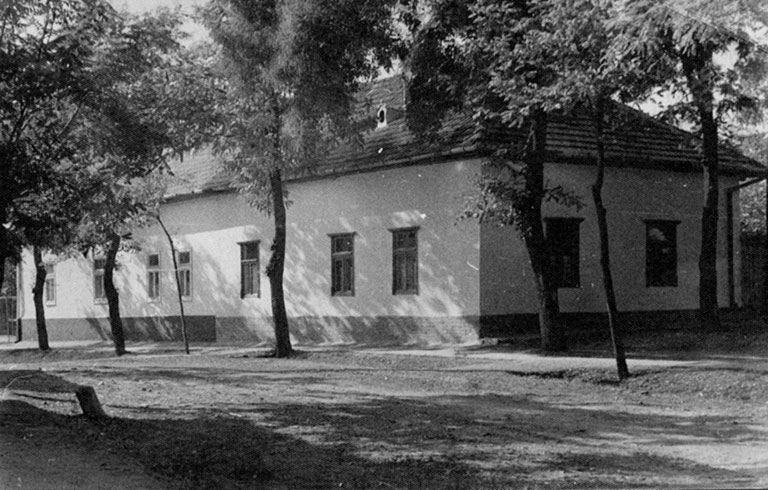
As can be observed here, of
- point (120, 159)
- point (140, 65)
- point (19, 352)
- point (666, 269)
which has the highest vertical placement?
point (140, 65)

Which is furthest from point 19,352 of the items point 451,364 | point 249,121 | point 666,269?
point 666,269

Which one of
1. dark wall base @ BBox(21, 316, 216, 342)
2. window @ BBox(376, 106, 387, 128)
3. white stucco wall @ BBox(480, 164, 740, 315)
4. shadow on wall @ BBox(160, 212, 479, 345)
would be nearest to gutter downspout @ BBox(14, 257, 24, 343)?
dark wall base @ BBox(21, 316, 216, 342)

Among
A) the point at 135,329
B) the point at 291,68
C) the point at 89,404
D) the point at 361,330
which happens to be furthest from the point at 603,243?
the point at 135,329

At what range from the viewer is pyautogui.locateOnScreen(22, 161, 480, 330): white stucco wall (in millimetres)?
22594

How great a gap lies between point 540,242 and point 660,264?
6.78 m

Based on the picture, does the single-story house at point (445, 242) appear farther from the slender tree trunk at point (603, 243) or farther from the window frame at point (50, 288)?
the window frame at point (50, 288)

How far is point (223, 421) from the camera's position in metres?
11.0

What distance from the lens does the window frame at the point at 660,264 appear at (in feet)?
81.3

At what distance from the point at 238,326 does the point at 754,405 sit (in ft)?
64.2

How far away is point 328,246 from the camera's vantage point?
26.4 m

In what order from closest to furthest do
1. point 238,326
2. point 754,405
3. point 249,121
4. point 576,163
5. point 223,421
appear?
1. point 223,421
2. point 754,405
3. point 249,121
4. point 576,163
5. point 238,326

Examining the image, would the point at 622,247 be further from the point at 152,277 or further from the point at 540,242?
the point at 152,277

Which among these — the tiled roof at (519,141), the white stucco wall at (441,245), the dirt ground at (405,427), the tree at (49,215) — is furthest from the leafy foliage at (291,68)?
the tree at (49,215)

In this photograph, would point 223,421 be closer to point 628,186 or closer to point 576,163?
point 576,163
